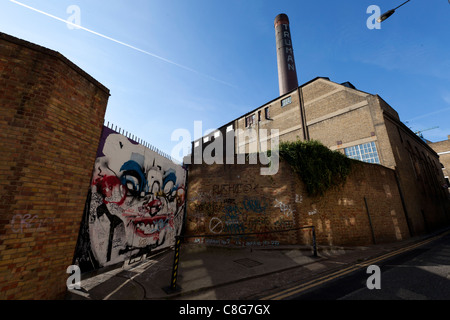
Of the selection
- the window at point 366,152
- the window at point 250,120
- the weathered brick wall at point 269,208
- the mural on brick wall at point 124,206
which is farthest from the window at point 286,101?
the mural on brick wall at point 124,206

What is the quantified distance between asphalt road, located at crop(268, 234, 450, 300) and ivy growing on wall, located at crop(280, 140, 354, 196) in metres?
4.46

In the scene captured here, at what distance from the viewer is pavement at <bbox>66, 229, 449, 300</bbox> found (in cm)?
431

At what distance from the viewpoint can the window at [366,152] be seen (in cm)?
1519

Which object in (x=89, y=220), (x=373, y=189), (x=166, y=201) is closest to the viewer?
(x=89, y=220)

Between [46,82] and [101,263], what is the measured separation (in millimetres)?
4796

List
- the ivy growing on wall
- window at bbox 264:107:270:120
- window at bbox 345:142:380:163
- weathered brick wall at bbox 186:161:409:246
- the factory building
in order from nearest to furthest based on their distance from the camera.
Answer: weathered brick wall at bbox 186:161:409:246
the ivy growing on wall
the factory building
window at bbox 345:142:380:163
window at bbox 264:107:270:120

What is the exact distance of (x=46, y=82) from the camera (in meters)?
4.02

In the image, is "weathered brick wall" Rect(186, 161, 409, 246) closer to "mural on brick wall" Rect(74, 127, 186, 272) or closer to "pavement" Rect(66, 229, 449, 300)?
"pavement" Rect(66, 229, 449, 300)

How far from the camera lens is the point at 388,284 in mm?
4520

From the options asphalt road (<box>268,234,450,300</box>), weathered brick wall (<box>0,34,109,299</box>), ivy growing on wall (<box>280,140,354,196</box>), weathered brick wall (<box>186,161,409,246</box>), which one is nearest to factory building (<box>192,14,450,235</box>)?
ivy growing on wall (<box>280,140,354,196</box>)

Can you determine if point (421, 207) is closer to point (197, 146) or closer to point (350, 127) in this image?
point (350, 127)

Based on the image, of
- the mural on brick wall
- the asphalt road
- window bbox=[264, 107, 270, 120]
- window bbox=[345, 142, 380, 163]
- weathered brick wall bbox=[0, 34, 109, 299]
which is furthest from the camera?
window bbox=[264, 107, 270, 120]

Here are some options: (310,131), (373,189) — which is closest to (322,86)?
(310,131)

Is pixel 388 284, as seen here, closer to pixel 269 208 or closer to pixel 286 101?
pixel 269 208
